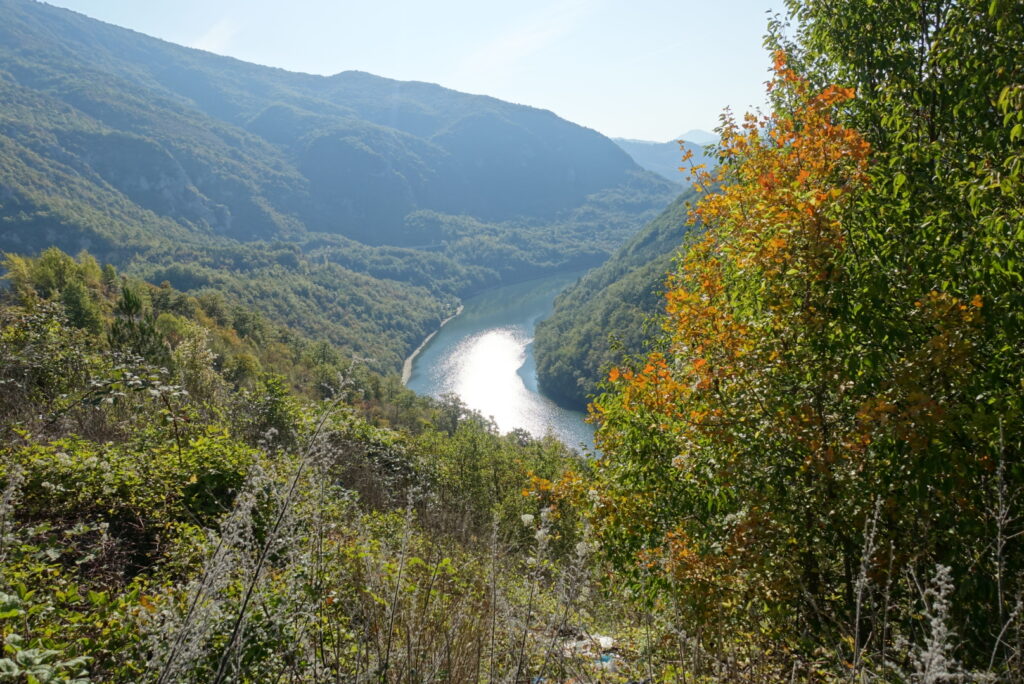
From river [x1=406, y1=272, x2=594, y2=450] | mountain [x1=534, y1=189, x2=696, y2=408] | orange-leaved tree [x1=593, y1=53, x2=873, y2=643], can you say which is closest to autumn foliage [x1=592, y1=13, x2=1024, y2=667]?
orange-leaved tree [x1=593, y1=53, x2=873, y2=643]

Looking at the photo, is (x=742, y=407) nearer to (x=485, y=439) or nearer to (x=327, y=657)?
(x=327, y=657)

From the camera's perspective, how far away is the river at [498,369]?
64.6m

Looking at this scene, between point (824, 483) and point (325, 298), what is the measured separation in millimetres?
128087

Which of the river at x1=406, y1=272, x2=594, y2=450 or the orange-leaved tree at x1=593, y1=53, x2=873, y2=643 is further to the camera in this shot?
the river at x1=406, y1=272, x2=594, y2=450

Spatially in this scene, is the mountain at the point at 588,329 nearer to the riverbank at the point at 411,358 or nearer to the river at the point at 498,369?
the river at the point at 498,369

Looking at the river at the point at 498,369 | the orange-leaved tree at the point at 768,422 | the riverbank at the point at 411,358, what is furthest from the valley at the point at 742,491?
the riverbank at the point at 411,358

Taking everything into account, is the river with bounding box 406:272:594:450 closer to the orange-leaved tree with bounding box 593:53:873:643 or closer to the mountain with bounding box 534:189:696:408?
the mountain with bounding box 534:189:696:408

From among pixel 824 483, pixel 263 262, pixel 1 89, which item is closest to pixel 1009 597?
Answer: pixel 824 483

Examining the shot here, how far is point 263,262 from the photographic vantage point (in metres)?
138

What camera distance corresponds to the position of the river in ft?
212

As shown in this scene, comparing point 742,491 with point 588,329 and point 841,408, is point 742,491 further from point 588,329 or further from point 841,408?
point 588,329

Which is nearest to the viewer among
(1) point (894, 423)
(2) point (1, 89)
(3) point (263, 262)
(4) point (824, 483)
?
(1) point (894, 423)

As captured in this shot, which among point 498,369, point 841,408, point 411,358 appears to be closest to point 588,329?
point 498,369

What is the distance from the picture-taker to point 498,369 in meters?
83.2
